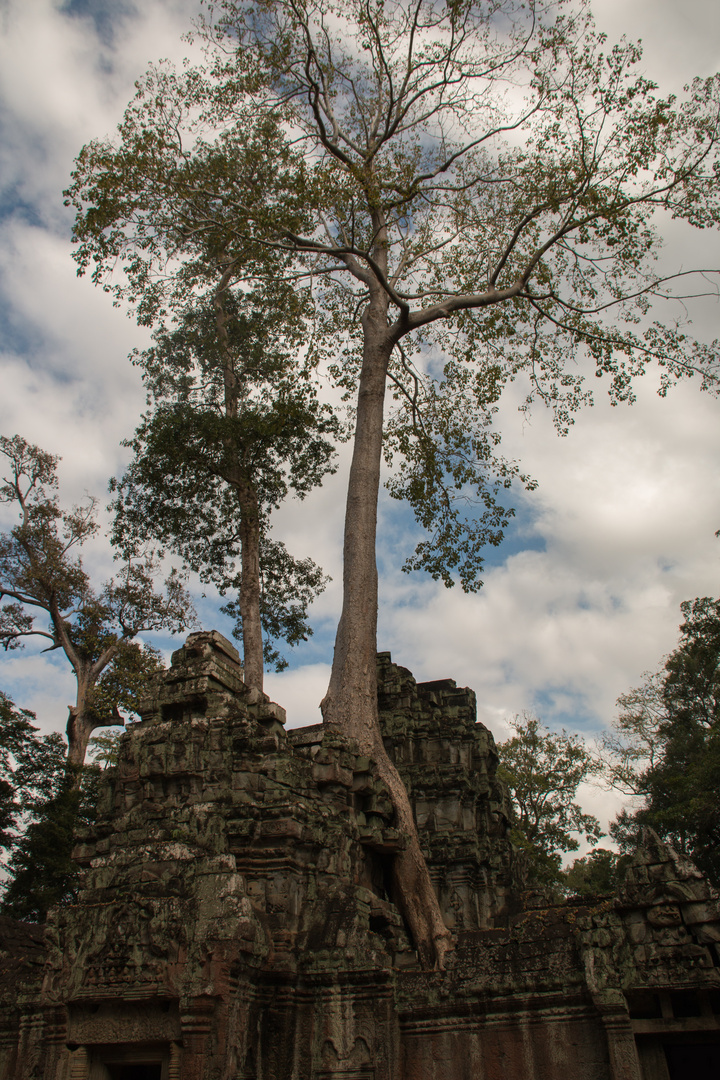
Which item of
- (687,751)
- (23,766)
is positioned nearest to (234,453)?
(23,766)

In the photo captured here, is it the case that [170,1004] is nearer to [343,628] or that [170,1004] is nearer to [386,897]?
[386,897]

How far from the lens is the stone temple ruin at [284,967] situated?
5.36m

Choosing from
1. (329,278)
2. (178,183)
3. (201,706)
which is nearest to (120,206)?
(178,183)

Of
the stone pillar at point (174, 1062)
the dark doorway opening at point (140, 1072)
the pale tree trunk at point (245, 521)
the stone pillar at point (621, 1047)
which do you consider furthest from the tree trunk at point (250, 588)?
the stone pillar at point (621, 1047)

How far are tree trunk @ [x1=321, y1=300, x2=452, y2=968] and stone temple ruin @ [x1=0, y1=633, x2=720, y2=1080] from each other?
4.40ft

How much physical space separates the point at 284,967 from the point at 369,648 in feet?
17.1

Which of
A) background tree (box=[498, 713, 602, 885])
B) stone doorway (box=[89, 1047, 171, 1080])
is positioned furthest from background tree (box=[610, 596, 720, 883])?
stone doorway (box=[89, 1047, 171, 1080])

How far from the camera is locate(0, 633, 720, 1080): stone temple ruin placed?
17.6ft

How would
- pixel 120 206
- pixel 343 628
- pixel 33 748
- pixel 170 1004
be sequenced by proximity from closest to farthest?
pixel 170 1004 → pixel 343 628 → pixel 120 206 → pixel 33 748

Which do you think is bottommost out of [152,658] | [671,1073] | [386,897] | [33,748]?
[671,1073]

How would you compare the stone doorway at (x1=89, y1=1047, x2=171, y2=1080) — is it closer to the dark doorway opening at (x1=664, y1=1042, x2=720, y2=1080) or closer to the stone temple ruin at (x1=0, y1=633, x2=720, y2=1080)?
the stone temple ruin at (x1=0, y1=633, x2=720, y2=1080)

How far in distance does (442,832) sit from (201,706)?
6875 millimetres

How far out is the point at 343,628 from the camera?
10.8 meters

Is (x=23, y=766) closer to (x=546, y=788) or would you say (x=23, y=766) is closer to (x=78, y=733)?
(x=78, y=733)
